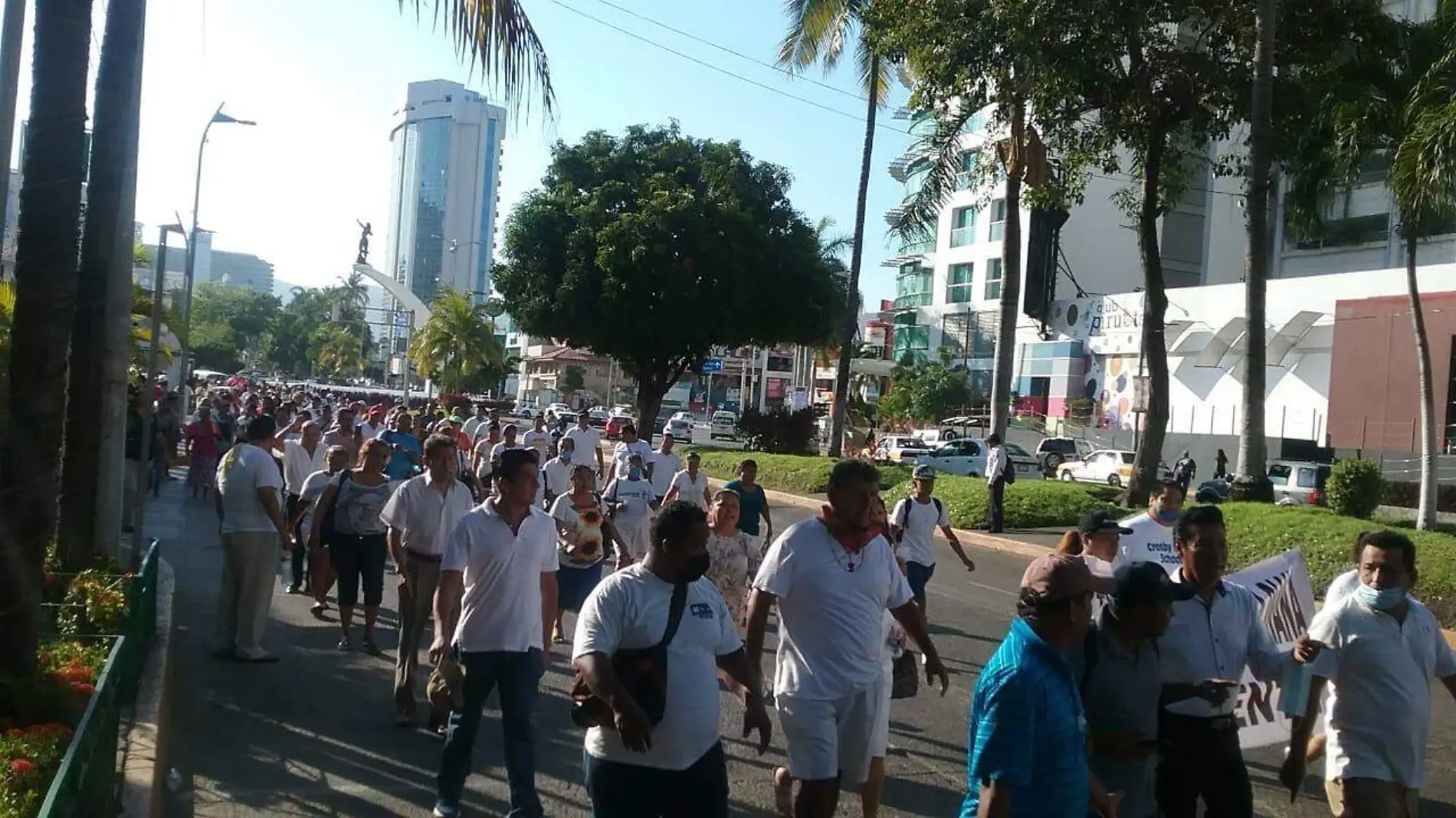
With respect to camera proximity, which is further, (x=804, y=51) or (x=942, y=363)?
(x=942, y=363)

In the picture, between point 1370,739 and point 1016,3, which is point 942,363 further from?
point 1370,739

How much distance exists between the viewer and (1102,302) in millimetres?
48531

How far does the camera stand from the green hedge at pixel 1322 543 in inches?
544

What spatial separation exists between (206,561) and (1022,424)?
40103 mm

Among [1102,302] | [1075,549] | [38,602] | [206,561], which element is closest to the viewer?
[38,602]

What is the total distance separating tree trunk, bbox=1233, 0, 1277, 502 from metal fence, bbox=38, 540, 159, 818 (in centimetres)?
1459

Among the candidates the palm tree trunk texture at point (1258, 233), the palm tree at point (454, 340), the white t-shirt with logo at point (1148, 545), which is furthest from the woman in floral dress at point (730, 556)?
the palm tree at point (454, 340)

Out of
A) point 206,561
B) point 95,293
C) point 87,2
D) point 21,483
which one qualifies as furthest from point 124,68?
point 206,561

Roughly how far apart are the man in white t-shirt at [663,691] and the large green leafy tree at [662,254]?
29795 mm

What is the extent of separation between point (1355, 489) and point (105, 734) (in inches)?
707

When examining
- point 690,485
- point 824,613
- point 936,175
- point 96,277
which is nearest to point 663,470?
point 690,485

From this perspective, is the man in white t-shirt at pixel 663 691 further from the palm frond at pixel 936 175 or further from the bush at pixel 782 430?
the bush at pixel 782 430

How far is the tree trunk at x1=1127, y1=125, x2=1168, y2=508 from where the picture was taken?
2117 cm

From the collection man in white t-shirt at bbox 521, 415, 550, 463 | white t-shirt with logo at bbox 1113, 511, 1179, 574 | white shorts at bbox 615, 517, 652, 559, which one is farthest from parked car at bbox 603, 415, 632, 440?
white t-shirt with logo at bbox 1113, 511, 1179, 574
